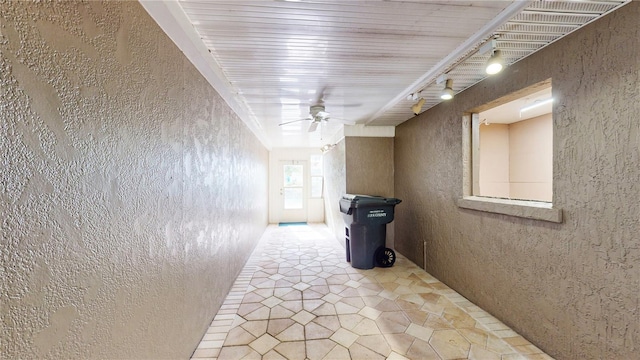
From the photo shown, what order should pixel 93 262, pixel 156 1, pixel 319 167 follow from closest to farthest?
1. pixel 93 262
2. pixel 156 1
3. pixel 319 167

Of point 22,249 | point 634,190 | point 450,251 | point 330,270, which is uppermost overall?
point 634,190

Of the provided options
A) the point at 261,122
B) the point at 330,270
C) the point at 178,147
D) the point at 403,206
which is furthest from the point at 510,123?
the point at 178,147

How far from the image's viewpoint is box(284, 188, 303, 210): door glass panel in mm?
7328

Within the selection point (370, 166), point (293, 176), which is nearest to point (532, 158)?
point (370, 166)

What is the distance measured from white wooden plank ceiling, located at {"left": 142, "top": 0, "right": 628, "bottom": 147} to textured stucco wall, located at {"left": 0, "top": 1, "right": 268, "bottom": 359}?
1.14 feet

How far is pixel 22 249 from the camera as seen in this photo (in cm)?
67

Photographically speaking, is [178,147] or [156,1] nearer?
[156,1]

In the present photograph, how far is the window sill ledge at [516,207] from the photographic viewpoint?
177cm

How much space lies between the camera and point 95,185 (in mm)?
917

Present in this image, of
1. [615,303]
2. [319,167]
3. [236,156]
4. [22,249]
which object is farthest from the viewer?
[319,167]

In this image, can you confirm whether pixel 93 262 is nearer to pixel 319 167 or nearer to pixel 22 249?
pixel 22 249

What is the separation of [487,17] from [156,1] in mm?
1941

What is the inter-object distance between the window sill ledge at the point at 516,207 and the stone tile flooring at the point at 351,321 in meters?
0.98

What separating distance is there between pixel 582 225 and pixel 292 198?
20.6 ft
